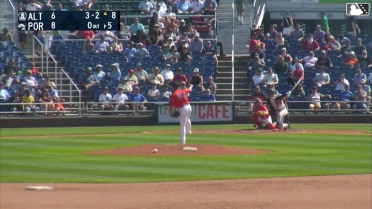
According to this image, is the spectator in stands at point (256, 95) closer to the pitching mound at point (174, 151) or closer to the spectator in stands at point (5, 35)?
the pitching mound at point (174, 151)

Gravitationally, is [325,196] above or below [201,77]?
below

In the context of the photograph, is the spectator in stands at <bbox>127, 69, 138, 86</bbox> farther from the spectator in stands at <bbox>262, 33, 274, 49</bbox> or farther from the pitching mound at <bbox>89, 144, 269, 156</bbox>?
the pitching mound at <bbox>89, 144, 269, 156</bbox>

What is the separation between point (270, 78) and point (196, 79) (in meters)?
2.63

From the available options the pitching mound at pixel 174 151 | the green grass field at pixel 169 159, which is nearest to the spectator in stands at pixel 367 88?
the green grass field at pixel 169 159

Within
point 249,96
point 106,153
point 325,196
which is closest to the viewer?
point 325,196

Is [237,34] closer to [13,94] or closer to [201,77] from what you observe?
[201,77]

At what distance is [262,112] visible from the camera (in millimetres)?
30719

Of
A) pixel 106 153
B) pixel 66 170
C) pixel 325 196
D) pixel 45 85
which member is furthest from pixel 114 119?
pixel 325 196

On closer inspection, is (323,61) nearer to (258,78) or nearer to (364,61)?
(364,61)

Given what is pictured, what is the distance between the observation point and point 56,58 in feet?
121

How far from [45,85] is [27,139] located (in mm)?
6440

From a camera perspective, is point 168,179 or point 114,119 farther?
point 114,119

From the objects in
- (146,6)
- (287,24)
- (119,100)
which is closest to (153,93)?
(119,100)
